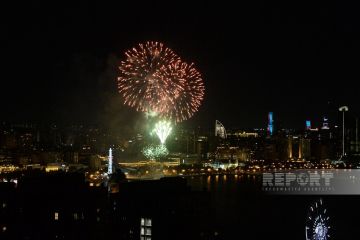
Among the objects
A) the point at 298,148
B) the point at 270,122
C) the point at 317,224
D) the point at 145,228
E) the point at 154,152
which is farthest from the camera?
the point at 270,122

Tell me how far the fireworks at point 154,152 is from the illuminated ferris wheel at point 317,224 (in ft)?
31.1

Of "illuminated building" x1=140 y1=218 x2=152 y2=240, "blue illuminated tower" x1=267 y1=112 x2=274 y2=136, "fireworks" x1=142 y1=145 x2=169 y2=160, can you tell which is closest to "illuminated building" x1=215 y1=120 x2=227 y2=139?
"blue illuminated tower" x1=267 y1=112 x2=274 y2=136

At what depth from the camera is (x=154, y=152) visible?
76.2 feet

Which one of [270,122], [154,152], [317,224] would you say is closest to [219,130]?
[270,122]

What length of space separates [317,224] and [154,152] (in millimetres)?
13521

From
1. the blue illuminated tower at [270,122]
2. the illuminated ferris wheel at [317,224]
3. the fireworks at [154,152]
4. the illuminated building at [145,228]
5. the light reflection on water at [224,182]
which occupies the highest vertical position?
the blue illuminated tower at [270,122]

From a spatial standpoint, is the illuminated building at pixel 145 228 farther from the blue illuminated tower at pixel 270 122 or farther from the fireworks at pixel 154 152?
the blue illuminated tower at pixel 270 122

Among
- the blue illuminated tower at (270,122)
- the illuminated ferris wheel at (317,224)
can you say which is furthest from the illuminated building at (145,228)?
the blue illuminated tower at (270,122)

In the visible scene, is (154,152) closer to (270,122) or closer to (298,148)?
(298,148)

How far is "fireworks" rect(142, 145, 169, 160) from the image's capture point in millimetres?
22734

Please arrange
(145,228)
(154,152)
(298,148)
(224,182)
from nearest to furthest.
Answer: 1. (145,228)
2. (224,182)
3. (154,152)
4. (298,148)

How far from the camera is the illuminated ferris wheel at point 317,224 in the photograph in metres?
9.77

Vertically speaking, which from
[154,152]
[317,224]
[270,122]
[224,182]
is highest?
[270,122]

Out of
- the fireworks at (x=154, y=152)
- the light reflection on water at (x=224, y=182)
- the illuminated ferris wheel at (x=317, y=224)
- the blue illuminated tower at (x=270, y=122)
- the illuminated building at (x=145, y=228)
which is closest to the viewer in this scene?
the illuminated building at (x=145, y=228)
